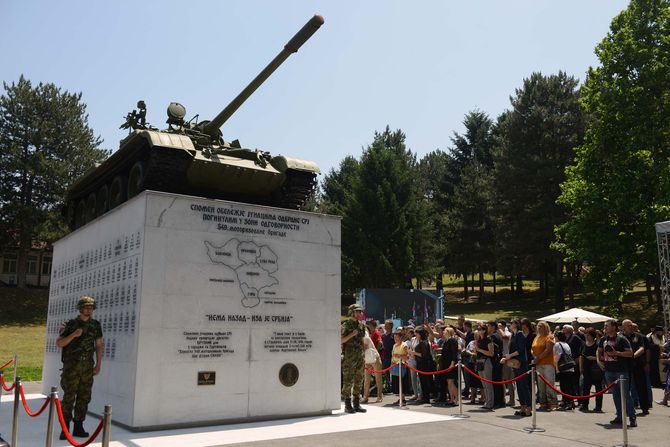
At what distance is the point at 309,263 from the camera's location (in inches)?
417

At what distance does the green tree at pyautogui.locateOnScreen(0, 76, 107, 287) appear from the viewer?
3834 cm

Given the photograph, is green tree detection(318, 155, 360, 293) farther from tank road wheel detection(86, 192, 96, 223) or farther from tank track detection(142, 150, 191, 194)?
tank track detection(142, 150, 191, 194)

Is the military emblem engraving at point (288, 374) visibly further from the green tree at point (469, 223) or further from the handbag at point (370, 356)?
the green tree at point (469, 223)

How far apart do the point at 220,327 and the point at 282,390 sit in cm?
156

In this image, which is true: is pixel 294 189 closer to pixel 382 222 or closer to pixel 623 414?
pixel 623 414

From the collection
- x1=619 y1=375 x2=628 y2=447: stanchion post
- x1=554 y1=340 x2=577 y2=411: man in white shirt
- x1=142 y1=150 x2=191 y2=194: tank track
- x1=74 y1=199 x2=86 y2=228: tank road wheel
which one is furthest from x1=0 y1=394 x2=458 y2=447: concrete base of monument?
x1=74 y1=199 x2=86 y2=228: tank road wheel

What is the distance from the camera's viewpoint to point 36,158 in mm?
38812

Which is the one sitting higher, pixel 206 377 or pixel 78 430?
pixel 206 377

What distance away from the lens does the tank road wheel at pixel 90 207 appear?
48.3 ft

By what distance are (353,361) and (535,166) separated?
29.6m

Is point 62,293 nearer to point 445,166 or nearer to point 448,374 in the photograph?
point 448,374

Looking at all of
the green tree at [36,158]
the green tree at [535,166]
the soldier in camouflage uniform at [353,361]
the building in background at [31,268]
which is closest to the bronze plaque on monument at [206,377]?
the soldier in camouflage uniform at [353,361]

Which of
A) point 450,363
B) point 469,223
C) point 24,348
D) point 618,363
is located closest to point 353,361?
point 450,363

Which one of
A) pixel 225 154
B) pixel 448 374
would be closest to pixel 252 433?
pixel 448 374
